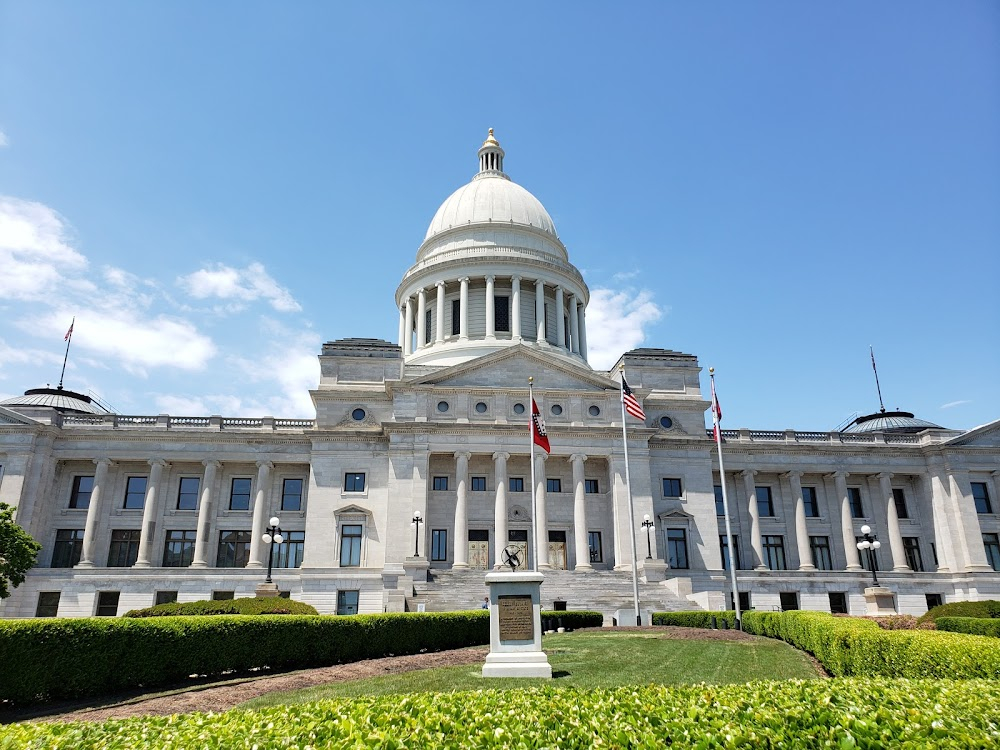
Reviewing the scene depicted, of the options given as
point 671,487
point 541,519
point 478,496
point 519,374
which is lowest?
point 541,519

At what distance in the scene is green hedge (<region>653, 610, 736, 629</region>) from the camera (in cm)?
3312

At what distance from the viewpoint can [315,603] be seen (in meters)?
45.5

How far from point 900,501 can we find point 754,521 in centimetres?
1302

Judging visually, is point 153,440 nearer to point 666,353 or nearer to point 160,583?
point 160,583

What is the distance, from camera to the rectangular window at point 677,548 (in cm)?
4978

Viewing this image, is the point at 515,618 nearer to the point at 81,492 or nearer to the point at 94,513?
the point at 94,513

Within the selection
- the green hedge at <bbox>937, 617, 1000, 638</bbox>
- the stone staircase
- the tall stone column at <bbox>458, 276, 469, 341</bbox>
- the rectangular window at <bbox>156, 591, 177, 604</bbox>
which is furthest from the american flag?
the rectangular window at <bbox>156, 591, 177, 604</bbox>

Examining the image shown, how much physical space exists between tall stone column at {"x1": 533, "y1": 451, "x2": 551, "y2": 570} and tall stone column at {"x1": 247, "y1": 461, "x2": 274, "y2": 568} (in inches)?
736

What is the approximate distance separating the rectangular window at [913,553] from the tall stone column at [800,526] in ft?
25.0

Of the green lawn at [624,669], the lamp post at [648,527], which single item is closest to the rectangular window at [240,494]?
the lamp post at [648,527]

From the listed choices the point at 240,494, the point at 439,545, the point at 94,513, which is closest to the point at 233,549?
the point at 240,494

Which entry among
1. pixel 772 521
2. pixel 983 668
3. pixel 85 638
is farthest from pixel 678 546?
pixel 85 638

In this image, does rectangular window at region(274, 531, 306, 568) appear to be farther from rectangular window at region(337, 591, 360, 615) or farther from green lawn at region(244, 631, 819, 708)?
green lawn at region(244, 631, 819, 708)

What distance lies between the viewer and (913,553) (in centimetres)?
5469
